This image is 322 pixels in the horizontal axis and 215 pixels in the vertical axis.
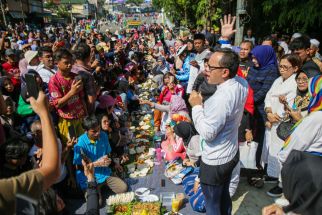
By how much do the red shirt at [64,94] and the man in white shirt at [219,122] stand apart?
1785mm

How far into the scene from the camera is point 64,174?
12.6 feet

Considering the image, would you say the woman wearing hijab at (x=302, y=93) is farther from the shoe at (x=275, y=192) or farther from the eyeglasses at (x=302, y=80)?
the shoe at (x=275, y=192)

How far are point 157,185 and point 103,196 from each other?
0.80 metres

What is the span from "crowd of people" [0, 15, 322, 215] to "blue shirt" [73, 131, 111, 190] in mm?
13

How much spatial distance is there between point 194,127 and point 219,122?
205 centimetres

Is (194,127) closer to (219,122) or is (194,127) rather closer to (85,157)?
(85,157)

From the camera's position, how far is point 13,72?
5781mm

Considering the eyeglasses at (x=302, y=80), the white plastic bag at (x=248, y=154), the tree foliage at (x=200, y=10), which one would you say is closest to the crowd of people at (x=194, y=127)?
the eyeglasses at (x=302, y=80)

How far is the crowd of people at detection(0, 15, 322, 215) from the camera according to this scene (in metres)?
1.48

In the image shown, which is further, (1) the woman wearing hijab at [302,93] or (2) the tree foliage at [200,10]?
(2) the tree foliage at [200,10]

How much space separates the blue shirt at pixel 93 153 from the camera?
3803mm

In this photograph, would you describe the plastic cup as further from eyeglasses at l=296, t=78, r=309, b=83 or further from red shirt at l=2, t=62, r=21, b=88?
red shirt at l=2, t=62, r=21, b=88

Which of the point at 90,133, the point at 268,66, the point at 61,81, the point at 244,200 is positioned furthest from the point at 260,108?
the point at 61,81

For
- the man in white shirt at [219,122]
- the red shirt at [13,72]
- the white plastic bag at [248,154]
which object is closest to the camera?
the man in white shirt at [219,122]
